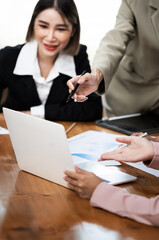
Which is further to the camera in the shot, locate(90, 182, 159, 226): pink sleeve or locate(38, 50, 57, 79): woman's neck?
locate(38, 50, 57, 79): woman's neck

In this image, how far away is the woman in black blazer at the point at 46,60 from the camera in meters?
2.08

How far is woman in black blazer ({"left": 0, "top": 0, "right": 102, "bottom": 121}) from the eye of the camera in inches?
81.7

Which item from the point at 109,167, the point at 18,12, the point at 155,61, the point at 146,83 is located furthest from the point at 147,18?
the point at 18,12

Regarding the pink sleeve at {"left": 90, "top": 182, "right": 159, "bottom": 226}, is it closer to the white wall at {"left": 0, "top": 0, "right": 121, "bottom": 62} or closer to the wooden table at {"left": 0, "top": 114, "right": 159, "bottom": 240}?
the wooden table at {"left": 0, "top": 114, "right": 159, "bottom": 240}

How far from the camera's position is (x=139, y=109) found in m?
2.02

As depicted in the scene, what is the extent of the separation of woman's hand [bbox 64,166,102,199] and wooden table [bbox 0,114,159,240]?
0.02m

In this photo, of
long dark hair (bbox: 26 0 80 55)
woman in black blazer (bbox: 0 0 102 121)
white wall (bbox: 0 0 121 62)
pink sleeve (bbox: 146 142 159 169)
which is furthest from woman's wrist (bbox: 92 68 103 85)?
white wall (bbox: 0 0 121 62)

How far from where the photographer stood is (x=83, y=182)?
3.09ft

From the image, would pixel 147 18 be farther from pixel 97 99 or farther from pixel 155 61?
pixel 97 99

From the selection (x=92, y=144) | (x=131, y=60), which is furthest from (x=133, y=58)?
(x=92, y=144)

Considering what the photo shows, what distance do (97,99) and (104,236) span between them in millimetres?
1316

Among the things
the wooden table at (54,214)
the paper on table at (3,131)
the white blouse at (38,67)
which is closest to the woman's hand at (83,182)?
the wooden table at (54,214)

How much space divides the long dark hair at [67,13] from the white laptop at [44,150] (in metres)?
1.20

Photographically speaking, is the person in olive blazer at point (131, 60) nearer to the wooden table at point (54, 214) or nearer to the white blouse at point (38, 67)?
the white blouse at point (38, 67)
